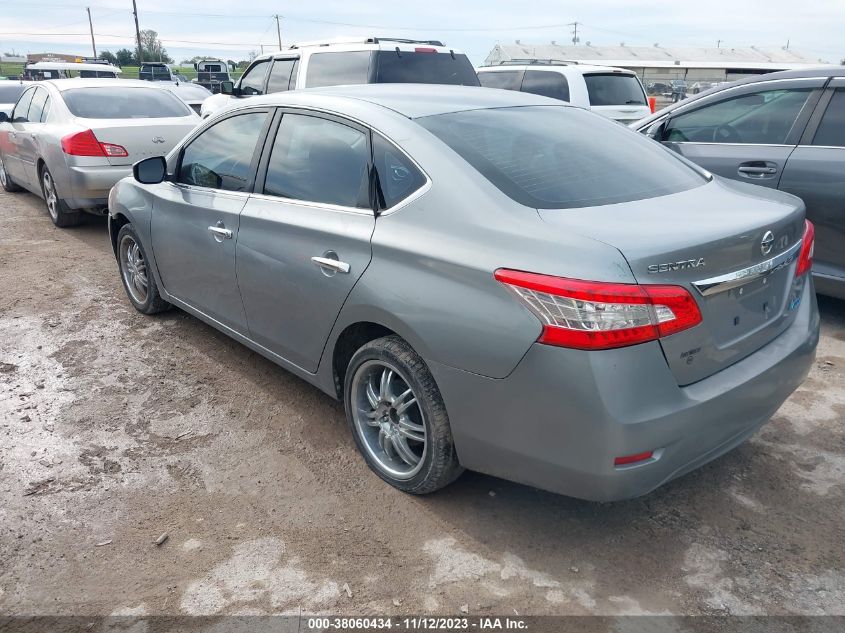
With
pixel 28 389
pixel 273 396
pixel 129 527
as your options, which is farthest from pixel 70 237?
pixel 129 527

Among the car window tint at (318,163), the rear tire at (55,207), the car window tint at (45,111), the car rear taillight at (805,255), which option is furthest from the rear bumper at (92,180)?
the car rear taillight at (805,255)

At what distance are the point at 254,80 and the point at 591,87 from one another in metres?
4.75

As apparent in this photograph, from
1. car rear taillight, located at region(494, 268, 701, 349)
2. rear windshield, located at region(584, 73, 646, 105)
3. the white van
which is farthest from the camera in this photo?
rear windshield, located at region(584, 73, 646, 105)

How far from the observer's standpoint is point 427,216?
109 inches

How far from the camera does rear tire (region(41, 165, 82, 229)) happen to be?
25.7 feet

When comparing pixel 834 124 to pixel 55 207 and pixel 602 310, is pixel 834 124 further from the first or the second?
pixel 55 207

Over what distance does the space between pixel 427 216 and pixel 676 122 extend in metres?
3.76

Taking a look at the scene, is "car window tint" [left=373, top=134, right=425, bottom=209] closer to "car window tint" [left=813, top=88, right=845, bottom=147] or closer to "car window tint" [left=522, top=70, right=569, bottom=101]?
"car window tint" [left=813, top=88, right=845, bottom=147]

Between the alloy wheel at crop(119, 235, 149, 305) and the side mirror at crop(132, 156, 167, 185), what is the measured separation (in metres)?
0.73

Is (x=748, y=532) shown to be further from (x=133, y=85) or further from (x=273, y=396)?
(x=133, y=85)

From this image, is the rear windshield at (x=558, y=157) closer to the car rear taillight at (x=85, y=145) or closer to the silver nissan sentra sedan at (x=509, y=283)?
the silver nissan sentra sedan at (x=509, y=283)

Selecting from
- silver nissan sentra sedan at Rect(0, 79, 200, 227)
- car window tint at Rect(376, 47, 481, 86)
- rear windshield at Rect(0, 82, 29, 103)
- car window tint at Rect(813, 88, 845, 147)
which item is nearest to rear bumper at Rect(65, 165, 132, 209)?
silver nissan sentra sedan at Rect(0, 79, 200, 227)

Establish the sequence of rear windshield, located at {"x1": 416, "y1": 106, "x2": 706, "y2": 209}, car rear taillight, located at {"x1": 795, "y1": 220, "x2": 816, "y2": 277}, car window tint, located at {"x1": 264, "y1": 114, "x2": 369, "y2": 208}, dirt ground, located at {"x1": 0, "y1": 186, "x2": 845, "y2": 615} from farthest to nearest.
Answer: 1. car window tint, located at {"x1": 264, "y1": 114, "x2": 369, "y2": 208}
2. car rear taillight, located at {"x1": 795, "y1": 220, "x2": 816, "y2": 277}
3. rear windshield, located at {"x1": 416, "y1": 106, "x2": 706, "y2": 209}
4. dirt ground, located at {"x1": 0, "y1": 186, "x2": 845, "y2": 615}

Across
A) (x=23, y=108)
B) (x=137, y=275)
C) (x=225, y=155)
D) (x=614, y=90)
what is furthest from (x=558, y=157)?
(x=23, y=108)
